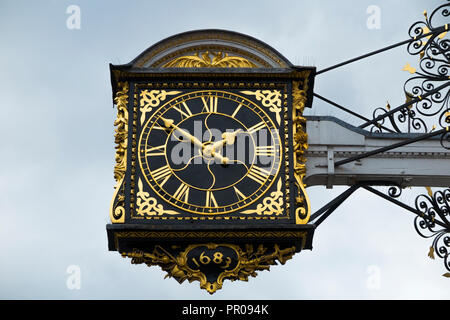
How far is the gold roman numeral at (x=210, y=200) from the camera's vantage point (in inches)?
798

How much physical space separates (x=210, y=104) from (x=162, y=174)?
3.88 feet

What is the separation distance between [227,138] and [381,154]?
202cm

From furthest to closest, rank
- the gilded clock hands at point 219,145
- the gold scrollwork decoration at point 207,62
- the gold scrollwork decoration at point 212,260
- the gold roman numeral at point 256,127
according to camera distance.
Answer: the gold scrollwork decoration at point 207,62 → the gold roman numeral at point 256,127 → the gilded clock hands at point 219,145 → the gold scrollwork decoration at point 212,260

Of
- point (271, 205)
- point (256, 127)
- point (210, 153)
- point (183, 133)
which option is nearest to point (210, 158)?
point (210, 153)

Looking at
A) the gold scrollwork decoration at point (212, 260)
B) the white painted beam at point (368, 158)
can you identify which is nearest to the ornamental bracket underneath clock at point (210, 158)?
the gold scrollwork decoration at point (212, 260)

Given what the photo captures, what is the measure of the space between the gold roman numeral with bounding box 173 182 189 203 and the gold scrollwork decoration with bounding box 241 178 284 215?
73 centimetres

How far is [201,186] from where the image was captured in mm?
20406

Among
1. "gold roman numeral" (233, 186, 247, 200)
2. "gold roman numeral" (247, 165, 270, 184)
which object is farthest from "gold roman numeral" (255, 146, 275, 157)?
"gold roman numeral" (233, 186, 247, 200)

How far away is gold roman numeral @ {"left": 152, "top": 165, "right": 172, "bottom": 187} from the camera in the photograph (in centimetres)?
2042

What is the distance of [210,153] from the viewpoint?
2064cm

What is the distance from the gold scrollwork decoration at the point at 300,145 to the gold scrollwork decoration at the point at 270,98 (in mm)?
198

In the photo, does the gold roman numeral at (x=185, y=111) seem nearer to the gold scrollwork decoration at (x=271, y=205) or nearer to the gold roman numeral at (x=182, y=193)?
the gold roman numeral at (x=182, y=193)
